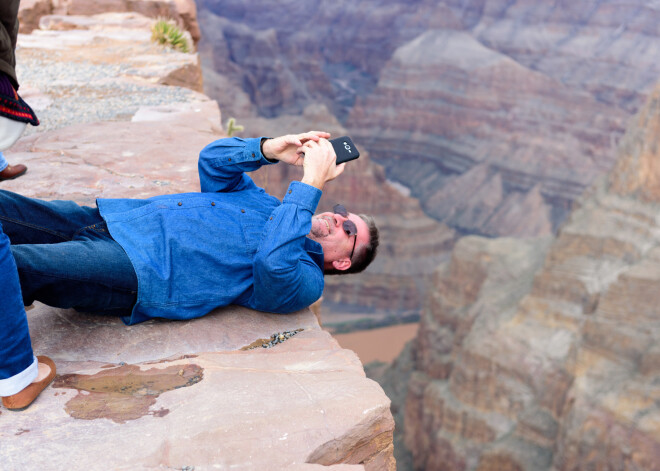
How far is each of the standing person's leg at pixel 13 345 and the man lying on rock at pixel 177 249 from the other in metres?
0.04

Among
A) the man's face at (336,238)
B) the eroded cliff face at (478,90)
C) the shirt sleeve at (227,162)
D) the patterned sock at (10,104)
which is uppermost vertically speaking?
the patterned sock at (10,104)

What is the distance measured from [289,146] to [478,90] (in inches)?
1724

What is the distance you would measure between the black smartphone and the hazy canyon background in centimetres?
282

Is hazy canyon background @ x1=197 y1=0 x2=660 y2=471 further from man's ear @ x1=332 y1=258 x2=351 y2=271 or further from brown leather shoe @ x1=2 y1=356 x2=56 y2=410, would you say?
brown leather shoe @ x1=2 y1=356 x2=56 y2=410

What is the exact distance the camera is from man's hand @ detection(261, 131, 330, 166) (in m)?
2.45

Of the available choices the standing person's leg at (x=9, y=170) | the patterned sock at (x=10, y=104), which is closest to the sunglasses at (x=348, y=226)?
the patterned sock at (x=10, y=104)

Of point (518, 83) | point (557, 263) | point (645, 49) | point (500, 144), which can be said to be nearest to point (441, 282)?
point (557, 263)

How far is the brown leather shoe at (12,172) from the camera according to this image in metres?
3.23

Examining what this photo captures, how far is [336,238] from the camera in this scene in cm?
263

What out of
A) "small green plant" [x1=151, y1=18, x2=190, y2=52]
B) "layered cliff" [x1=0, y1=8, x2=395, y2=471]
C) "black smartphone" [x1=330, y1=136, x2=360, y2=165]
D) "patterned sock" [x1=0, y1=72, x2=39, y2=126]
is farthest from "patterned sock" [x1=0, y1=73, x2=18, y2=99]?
"small green plant" [x1=151, y1=18, x2=190, y2=52]

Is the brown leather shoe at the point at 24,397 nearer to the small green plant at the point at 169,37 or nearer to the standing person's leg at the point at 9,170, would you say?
the standing person's leg at the point at 9,170

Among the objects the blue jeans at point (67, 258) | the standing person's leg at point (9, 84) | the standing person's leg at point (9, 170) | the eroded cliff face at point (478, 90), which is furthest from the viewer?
the eroded cliff face at point (478, 90)

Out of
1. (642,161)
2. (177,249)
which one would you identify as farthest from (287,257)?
(642,161)

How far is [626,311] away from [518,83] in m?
34.6
